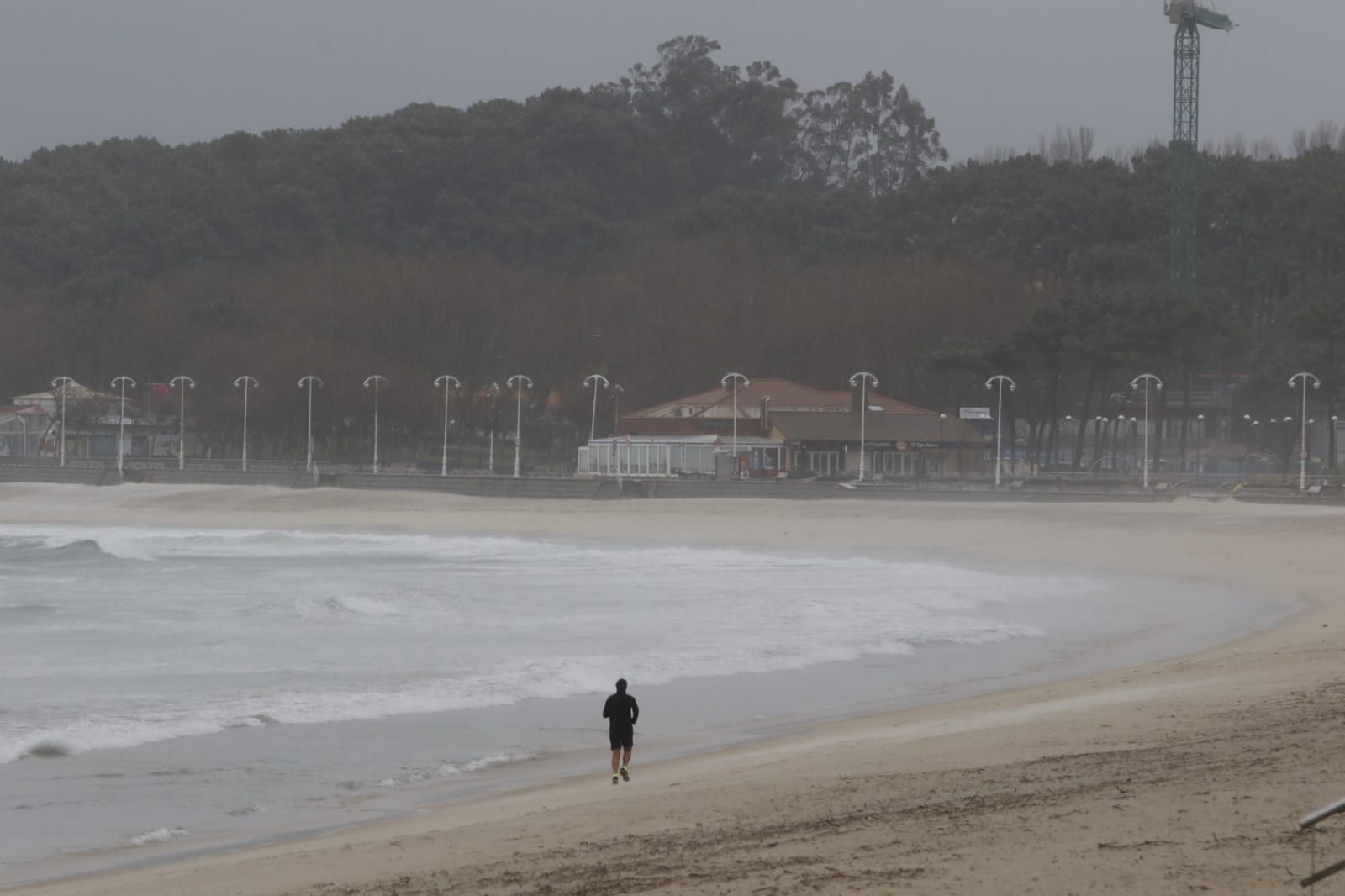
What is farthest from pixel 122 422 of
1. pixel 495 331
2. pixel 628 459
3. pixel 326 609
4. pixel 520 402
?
pixel 326 609

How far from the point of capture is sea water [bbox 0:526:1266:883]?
10906 millimetres

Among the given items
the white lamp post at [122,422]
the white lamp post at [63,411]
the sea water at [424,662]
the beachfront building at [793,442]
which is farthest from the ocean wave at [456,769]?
the white lamp post at [63,411]

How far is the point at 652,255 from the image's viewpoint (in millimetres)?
107688

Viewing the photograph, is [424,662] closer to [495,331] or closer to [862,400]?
[862,400]

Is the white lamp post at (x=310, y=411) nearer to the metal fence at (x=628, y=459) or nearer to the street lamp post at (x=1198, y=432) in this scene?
the metal fence at (x=628, y=459)

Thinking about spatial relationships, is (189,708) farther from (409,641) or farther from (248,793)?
(409,641)

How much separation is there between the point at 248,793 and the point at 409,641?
31.0 feet

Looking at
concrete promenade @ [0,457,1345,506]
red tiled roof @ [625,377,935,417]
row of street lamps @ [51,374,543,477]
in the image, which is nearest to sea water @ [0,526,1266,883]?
concrete promenade @ [0,457,1345,506]

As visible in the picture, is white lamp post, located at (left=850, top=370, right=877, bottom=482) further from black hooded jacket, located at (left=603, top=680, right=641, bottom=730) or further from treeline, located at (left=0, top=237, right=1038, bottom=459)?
black hooded jacket, located at (left=603, top=680, right=641, bottom=730)

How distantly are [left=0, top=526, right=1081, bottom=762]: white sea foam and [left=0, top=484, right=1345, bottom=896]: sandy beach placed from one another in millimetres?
4146

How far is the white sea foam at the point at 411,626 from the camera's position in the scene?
14.9 meters

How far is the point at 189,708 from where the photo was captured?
14383 millimetres

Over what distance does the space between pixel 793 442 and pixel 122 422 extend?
117 ft

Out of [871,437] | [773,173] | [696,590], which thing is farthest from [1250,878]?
[773,173]
